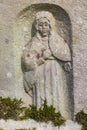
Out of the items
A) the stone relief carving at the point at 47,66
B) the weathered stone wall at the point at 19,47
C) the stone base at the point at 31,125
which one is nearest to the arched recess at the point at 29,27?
the weathered stone wall at the point at 19,47

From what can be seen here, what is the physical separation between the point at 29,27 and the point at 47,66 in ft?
2.74

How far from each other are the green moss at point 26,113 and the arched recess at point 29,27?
1.56 feet

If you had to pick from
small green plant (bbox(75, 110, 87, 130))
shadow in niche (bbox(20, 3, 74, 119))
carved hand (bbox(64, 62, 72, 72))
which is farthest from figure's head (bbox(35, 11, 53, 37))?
small green plant (bbox(75, 110, 87, 130))

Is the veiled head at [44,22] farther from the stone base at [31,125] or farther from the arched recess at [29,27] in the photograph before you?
the stone base at [31,125]

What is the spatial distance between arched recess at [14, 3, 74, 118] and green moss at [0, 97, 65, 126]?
1.56 feet

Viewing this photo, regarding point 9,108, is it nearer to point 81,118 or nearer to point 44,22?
point 81,118

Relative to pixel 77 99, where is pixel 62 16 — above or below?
above

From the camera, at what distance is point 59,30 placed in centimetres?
1748

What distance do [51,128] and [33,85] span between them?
0.95 metres

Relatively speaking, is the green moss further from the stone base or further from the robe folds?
the robe folds

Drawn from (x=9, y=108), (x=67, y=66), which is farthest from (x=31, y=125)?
(x=67, y=66)

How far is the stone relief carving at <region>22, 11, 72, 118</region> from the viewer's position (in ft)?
56.6

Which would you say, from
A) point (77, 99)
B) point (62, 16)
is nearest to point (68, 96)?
point (77, 99)

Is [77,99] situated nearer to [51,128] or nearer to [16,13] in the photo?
[51,128]
